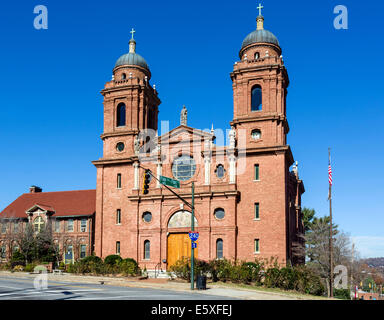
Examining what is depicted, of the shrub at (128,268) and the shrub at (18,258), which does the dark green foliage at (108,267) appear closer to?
the shrub at (128,268)

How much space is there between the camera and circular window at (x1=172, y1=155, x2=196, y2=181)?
142ft

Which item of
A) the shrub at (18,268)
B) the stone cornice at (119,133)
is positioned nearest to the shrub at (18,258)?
the shrub at (18,268)

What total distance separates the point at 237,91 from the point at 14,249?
3365 cm

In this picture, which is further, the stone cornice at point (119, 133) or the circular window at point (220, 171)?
the stone cornice at point (119, 133)

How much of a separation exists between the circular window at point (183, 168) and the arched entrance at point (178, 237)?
360cm

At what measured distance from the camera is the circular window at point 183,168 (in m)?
43.3

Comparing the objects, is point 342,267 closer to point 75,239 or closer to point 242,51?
point 242,51

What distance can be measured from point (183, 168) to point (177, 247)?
298 inches

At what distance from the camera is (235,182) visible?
41.0 metres

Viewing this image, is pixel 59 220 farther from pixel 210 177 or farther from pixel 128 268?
pixel 210 177

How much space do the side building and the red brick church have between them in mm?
8362

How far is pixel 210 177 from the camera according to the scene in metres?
42.0

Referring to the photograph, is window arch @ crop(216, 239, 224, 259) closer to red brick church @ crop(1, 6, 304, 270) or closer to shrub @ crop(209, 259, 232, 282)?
red brick church @ crop(1, 6, 304, 270)
